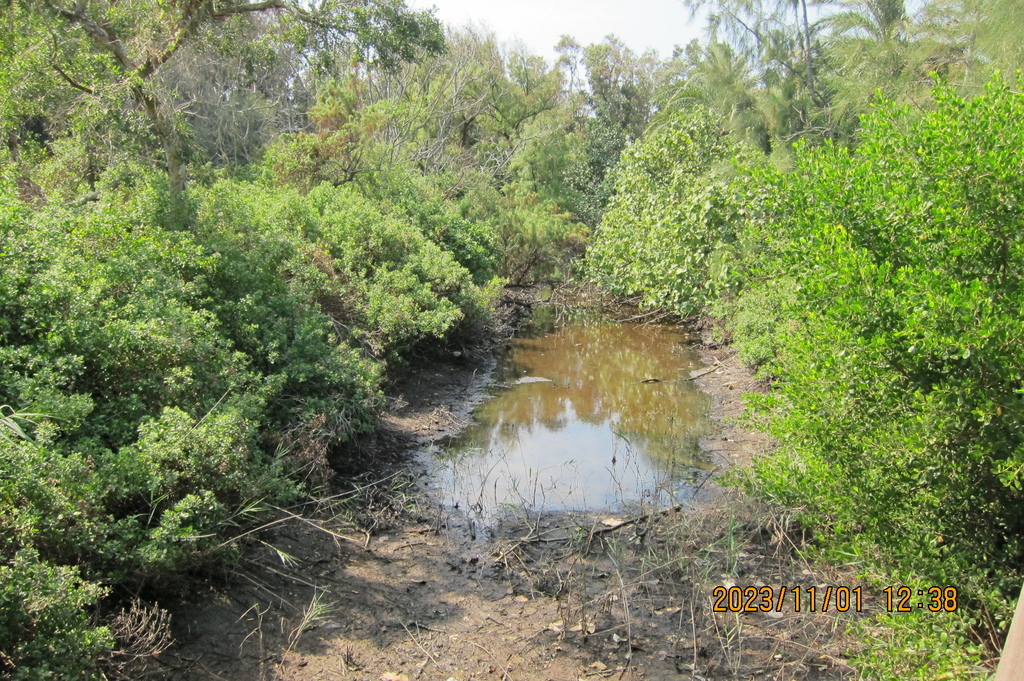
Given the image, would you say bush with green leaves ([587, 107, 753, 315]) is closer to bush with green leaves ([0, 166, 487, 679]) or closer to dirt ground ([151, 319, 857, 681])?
bush with green leaves ([0, 166, 487, 679])

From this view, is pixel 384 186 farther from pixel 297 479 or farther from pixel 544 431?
pixel 297 479

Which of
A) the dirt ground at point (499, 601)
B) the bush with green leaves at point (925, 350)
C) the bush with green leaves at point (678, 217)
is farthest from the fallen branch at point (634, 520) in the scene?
the bush with green leaves at point (678, 217)

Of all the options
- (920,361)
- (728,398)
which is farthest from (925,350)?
(728,398)

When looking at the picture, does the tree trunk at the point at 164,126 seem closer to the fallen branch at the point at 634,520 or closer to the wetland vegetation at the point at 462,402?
the wetland vegetation at the point at 462,402

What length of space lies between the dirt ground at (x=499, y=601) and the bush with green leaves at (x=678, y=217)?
19.0ft

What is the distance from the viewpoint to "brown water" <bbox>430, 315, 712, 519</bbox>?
8289mm

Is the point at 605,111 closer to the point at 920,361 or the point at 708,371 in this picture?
the point at 708,371

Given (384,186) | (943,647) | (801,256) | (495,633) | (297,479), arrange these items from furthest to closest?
(384,186) < (297,479) < (495,633) < (801,256) < (943,647)

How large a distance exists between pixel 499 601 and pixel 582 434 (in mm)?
4992

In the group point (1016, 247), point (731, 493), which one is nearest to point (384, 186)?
point (731, 493)

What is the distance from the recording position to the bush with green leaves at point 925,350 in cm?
385

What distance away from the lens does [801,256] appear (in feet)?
16.0

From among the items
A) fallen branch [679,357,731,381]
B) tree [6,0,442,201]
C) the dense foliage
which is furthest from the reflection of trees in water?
tree [6,0,442,201]

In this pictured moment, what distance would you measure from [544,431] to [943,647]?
7.32m
